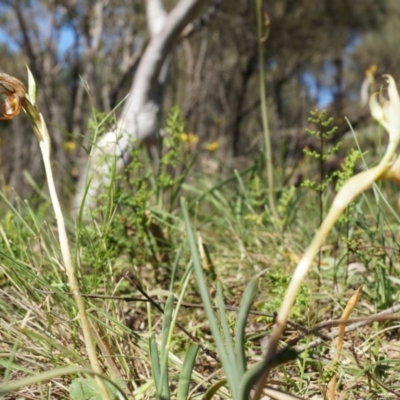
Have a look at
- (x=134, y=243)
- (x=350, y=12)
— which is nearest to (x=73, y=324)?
(x=134, y=243)

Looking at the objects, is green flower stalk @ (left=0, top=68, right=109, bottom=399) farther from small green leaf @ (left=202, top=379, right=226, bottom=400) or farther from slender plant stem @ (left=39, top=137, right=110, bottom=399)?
small green leaf @ (left=202, top=379, right=226, bottom=400)

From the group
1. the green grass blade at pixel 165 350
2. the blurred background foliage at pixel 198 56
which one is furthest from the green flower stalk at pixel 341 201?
the blurred background foliage at pixel 198 56

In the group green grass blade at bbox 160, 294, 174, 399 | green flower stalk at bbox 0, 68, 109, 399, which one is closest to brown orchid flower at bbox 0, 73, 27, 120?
green flower stalk at bbox 0, 68, 109, 399

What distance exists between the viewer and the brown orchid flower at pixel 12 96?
66cm

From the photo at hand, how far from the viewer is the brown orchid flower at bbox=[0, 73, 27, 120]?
2.16 feet

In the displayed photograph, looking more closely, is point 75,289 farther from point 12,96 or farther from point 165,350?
point 12,96

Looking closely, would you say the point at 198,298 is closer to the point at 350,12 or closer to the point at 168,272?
the point at 168,272

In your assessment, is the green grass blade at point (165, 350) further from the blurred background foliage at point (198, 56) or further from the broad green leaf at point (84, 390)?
the blurred background foliage at point (198, 56)

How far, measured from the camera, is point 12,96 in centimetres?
67

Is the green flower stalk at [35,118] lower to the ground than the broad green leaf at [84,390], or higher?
higher

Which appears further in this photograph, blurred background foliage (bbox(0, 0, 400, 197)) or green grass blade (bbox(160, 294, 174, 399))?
blurred background foliage (bbox(0, 0, 400, 197))

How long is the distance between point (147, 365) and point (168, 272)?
0.49 metres

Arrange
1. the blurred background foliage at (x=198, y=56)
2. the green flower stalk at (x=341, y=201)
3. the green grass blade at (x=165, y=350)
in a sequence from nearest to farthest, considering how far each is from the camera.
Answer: the green flower stalk at (x=341, y=201) < the green grass blade at (x=165, y=350) < the blurred background foliage at (x=198, y=56)

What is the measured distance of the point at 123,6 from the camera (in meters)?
9.64
